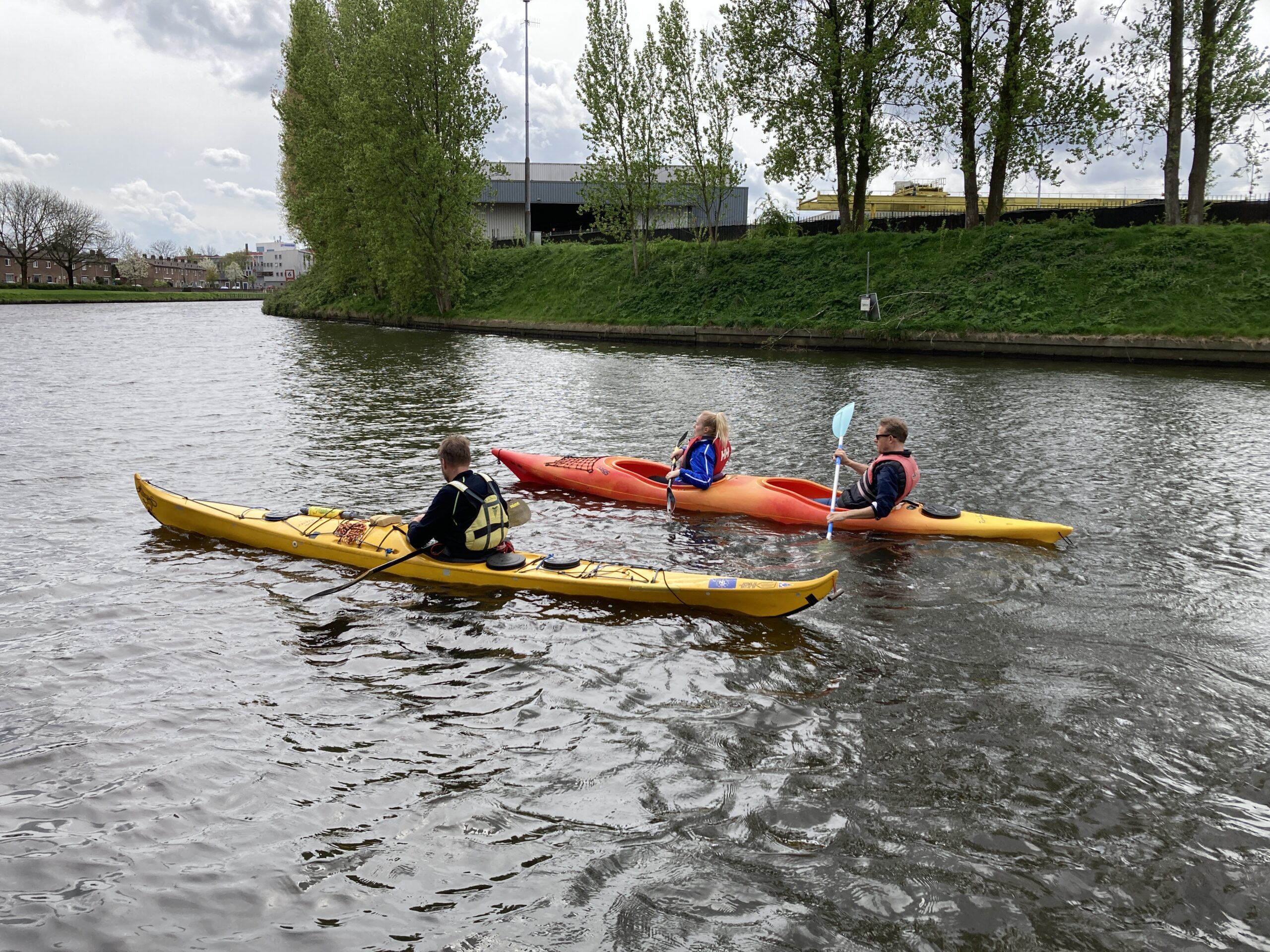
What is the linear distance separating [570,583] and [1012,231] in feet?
78.6

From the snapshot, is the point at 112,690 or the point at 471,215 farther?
the point at 471,215

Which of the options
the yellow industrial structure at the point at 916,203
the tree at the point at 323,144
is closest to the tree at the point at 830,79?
→ the yellow industrial structure at the point at 916,203

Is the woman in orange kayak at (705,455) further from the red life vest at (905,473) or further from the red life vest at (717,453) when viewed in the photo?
the red life vest at (905,473)

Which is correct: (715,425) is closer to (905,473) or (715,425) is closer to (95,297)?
(905,473)

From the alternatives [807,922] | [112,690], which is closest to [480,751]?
[807,922]

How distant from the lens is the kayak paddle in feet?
21.3

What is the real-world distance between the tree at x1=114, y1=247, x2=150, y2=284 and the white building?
143 feet

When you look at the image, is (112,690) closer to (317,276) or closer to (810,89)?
(810,89)

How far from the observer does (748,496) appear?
30.0ft

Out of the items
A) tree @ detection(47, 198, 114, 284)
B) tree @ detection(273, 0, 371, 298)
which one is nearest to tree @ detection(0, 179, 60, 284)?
tree @ detection(47, 198, 114, 284)

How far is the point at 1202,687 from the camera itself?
16.9 feet

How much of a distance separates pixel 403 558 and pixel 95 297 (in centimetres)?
6997

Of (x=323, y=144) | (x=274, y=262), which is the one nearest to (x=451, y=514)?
(x=323, y=144)

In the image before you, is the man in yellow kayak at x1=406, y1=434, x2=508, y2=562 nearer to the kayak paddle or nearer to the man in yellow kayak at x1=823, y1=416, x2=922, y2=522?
the kayak paddle
